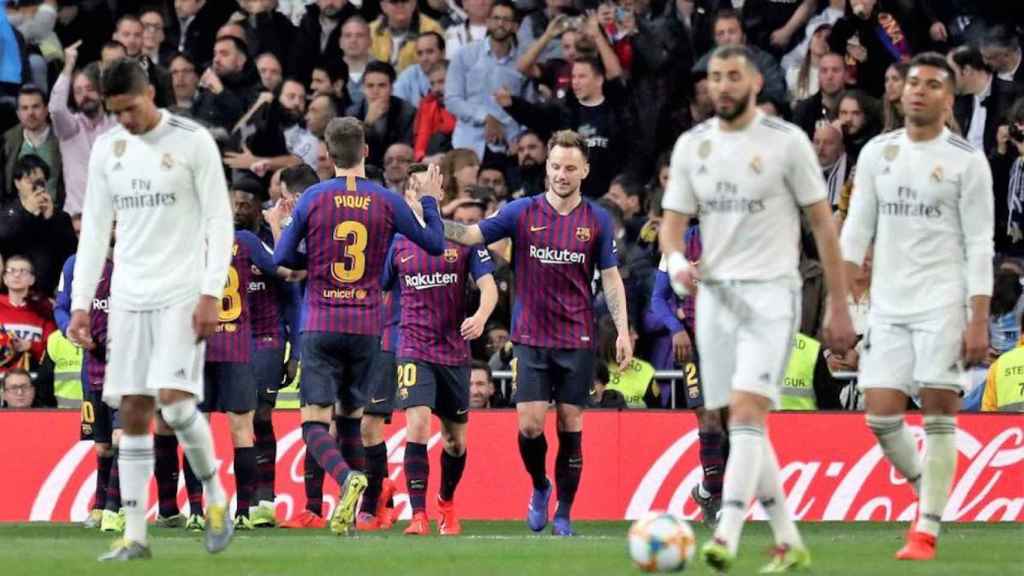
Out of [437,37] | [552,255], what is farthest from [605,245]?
[437,37]

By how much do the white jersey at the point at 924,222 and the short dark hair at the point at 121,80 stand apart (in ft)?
12.5

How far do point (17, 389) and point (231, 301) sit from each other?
13.1 feet

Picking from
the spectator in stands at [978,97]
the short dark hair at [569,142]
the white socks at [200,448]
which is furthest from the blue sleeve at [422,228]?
the spectator in stands at [978,97]

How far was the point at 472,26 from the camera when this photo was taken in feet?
74.0

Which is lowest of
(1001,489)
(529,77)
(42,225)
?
(1001,489)

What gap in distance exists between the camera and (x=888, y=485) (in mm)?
17250

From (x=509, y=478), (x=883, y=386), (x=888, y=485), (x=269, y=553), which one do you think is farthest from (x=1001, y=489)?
(x=269, y=553)

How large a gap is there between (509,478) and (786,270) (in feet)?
25.7

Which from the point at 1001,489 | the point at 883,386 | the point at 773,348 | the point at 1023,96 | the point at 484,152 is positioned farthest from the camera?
the point at 484,152

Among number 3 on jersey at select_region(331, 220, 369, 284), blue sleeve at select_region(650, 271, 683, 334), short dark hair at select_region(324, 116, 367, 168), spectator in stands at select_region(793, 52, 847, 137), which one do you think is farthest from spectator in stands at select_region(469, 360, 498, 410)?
spectator in stands at select_region(793, 52, 847, 137)

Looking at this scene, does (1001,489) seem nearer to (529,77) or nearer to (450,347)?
(450,347)

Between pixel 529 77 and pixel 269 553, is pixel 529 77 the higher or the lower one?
the higher one

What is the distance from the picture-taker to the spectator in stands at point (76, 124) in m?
21.2

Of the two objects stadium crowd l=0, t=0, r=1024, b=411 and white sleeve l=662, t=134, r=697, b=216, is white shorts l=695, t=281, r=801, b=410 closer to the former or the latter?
white sleeve l=662, t=134, r=697, b=216
